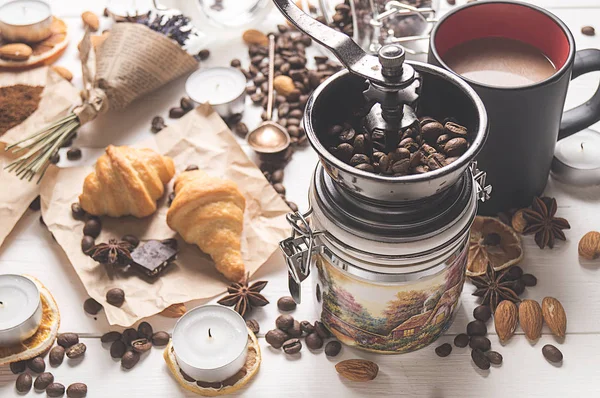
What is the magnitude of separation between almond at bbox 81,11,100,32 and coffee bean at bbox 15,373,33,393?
930 mm

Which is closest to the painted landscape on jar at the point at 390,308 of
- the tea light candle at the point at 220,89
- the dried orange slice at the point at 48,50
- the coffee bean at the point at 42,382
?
the coffee bean at the point at 42,382

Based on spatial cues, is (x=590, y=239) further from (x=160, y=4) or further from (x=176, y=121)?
(x=160, y=4)

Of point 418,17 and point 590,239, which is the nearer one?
point 590,239

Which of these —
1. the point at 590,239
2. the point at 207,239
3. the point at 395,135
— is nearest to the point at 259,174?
the point at 207,239

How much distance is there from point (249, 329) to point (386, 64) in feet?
1.71

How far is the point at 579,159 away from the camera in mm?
1572

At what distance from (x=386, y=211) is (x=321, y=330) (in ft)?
1.06

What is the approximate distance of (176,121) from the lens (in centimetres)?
169

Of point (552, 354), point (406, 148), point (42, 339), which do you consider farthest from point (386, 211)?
point (42, 339)

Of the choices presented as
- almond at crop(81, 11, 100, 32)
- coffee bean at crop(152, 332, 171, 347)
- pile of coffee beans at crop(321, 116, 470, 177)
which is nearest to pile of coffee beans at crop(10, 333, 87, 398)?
coffee bean at crop(152, 332, 171, 347)

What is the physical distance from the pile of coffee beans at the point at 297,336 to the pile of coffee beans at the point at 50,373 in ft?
1.00

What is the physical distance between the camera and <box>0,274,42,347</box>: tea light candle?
4.27 ft

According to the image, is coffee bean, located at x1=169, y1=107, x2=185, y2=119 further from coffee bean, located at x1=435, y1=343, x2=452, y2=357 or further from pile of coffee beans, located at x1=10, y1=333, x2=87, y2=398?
coffee bean, located at x1=435, y1=343, x2=452, y2=357

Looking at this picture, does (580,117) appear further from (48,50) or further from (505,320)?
(48,50)
